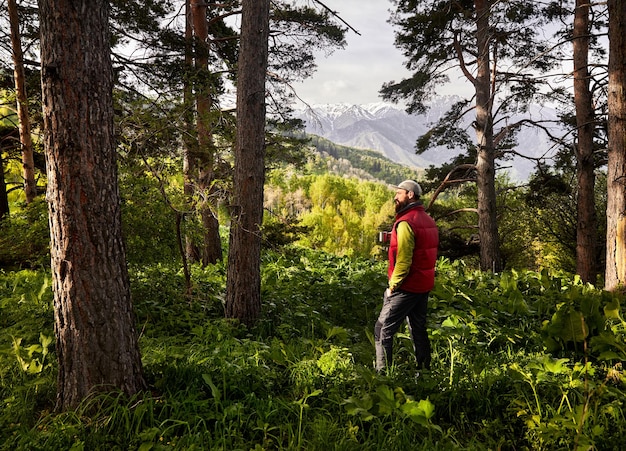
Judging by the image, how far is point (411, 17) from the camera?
1035 cm

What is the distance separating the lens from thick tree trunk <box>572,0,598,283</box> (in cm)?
924

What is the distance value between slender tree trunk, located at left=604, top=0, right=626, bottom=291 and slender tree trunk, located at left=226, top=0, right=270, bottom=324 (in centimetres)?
543

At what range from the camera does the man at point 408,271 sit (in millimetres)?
3799

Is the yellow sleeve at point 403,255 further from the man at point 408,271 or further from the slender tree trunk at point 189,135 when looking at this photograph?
the slender tree trunk at point 189,135

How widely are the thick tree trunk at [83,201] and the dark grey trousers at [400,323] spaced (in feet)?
7.45

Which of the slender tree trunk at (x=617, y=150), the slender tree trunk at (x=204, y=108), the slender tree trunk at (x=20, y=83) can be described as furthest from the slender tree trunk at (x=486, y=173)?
the slender tree trunk at (x=20, y=83)

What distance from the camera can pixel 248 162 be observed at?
17.0 ft

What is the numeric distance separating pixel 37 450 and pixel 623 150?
7.87 meters

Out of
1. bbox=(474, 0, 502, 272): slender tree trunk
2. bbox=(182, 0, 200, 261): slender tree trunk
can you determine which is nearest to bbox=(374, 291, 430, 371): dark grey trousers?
bbox=(182, 0, 200, 261): slender tree trunk

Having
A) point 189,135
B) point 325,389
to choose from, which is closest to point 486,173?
point 189,135

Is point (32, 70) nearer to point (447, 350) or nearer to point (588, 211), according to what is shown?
point (447, 350)

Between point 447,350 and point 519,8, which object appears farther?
point 519,8

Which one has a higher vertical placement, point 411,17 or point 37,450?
point 411,17

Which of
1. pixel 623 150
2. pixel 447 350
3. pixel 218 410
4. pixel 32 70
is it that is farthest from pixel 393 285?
pixel 32 70
